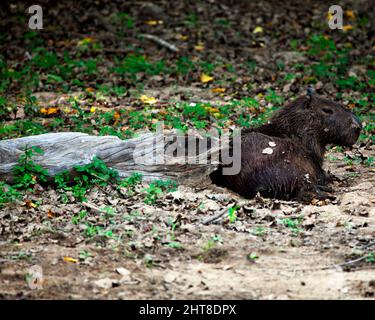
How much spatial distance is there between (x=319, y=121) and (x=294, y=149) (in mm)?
618

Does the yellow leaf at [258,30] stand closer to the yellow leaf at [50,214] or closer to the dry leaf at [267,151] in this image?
the dry leaf at [267,151]

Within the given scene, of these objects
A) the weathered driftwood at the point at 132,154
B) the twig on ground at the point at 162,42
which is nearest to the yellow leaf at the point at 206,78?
the twig on ground at the point at 162,42

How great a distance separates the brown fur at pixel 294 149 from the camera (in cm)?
709

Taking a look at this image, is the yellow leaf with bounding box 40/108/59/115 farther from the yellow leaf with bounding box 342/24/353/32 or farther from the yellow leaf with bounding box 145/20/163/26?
the yellow leaf with bounding box 342/24/353/32

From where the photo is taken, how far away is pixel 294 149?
7.39 m

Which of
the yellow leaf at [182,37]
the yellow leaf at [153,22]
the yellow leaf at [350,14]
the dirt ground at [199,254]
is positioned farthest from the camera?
the yellow leaf at [350,14]

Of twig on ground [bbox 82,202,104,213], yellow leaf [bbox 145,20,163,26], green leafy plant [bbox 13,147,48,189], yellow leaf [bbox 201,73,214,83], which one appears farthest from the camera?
yellow leaf [bbox 145,20,163,26]

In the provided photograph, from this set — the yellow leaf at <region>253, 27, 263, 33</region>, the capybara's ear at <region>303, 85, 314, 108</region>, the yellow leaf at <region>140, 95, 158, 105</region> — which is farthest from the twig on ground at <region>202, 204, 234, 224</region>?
the yellow leaf at <region>253, 27, 263, 33</region>

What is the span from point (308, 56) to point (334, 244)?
302 inches

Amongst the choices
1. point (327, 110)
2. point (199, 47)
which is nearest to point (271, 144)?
point (327, 110)

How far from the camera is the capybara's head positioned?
25.3 feet

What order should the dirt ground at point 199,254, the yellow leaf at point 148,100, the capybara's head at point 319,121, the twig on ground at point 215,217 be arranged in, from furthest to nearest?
the yellow leaf at point 148,100
the capybara's head at point 319,121
the twig on ground at point 215,217
the dirt ground at point 199,254

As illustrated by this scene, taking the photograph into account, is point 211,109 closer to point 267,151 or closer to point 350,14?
point 267,151

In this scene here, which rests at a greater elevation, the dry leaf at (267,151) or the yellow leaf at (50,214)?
the dry leaf at (267,151)
